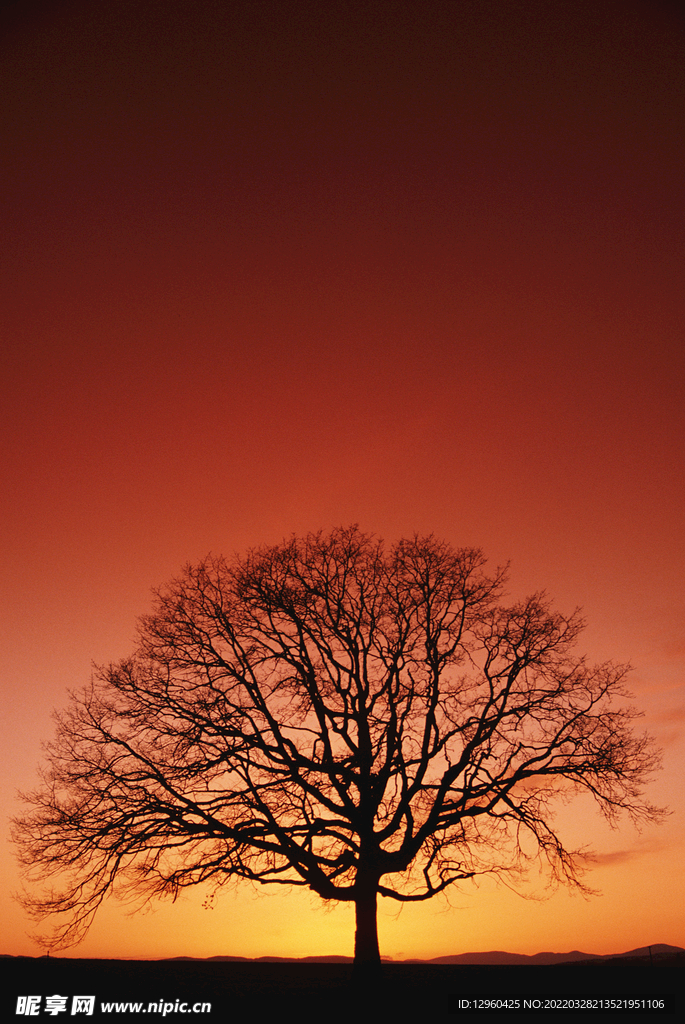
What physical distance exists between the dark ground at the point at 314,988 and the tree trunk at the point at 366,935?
1.38ft

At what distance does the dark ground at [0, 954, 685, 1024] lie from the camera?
13.2 metres

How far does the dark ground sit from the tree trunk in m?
0.42

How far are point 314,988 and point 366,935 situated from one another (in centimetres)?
164

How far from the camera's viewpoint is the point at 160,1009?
43.2 feet

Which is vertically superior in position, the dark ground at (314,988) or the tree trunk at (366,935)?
the tree trunk at (366,935)

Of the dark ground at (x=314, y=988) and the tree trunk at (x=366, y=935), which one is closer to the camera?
the dark ground at (x=314, y=988)

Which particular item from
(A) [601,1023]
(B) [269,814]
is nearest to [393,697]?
(B) [269,814]

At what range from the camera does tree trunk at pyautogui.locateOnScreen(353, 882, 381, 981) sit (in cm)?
1569

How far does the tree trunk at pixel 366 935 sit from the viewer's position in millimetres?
15688

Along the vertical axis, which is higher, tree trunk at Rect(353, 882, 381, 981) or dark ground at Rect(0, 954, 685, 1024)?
tree trunk at Rect(353, 882, 381, 981)

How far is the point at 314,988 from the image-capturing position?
16.2 meters

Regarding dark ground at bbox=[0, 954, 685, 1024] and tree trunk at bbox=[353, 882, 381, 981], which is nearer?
dark ground at bbox=[0, 954, 685, 1024]

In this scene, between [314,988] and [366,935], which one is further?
[314,988]

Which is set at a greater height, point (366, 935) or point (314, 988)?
point (366, 935)
